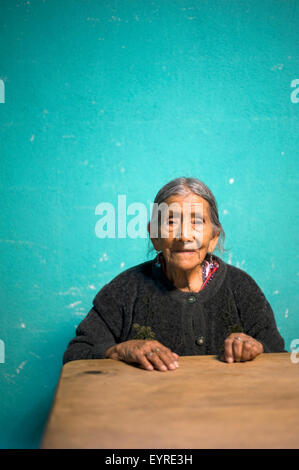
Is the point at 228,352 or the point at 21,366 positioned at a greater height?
the point at 228,352

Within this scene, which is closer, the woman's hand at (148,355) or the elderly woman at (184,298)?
the woman's hand at (148,355)

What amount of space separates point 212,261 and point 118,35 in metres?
1.21

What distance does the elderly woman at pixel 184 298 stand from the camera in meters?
1.24

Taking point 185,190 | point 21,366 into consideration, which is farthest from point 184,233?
point 21,366

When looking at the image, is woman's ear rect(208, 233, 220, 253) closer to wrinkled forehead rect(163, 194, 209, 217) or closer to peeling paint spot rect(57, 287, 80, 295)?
wrinkled forehead rect(163, 194, 209, 217)

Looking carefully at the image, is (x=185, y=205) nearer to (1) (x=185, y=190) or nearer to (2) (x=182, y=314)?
(1) (x=185, y=190)

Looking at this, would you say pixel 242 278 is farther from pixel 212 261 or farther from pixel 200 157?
pixel 200 157

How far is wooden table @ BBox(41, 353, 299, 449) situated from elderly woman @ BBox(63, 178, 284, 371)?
35 centimetres

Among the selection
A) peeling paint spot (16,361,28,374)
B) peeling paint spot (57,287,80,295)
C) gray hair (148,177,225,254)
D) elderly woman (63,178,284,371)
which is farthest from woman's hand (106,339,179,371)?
→ peeling paint spot (16,361,28,374)

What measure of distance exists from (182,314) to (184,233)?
25cm

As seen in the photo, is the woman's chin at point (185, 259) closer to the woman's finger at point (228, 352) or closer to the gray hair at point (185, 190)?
the gray hair at point (185, 190)

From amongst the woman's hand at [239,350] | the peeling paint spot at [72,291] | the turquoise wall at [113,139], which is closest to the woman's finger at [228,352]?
the woman's hand at [239,350]

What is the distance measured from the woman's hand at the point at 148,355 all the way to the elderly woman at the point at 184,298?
0.23 meters

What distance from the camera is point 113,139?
1990mm
